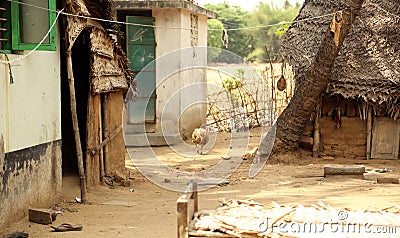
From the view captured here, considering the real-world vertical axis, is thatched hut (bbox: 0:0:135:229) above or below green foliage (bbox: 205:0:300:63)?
Result: below

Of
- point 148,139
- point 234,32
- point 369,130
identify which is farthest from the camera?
point 234,32

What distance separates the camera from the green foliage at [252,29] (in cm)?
5196

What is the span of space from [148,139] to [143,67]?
1.94m

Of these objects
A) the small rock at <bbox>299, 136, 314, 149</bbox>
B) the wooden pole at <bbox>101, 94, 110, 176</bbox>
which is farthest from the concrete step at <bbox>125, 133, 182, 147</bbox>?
the wooden pole at <bbox>101, 94, 110, 176</bbox>

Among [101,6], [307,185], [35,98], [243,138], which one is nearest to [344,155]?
[307,185]

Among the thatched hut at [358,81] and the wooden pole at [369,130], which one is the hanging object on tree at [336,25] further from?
the wooden pole at [369,130]

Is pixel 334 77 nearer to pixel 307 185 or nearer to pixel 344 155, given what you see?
pixel 344 155

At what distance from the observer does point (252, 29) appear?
5609 cm

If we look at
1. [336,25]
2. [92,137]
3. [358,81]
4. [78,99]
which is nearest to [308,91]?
[358,81]

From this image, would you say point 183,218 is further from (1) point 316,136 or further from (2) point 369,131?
(2) point 369,131

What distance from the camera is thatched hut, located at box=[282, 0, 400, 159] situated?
1261 centimetres

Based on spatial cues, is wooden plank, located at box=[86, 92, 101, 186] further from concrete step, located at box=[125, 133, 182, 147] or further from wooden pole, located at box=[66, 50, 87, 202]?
concrete step, located at box=[125, 133, 182, 147]

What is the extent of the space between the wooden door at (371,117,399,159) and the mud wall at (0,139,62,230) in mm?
7394

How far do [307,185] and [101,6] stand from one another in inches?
186
